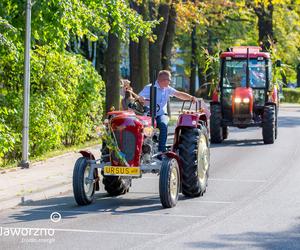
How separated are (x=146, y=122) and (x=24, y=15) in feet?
19.7

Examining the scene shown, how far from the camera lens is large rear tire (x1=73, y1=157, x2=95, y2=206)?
13.3m

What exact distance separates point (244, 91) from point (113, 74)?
400 centimetres

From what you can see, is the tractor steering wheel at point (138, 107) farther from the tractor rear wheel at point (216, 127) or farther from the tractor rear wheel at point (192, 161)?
the tractor rear wheel at point (216, 127)

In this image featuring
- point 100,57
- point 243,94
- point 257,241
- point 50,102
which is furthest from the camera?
point 100,57

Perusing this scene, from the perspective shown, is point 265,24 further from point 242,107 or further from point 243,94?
point 242,107

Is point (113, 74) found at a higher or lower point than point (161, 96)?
higher

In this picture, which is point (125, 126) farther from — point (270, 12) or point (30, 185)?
point (270, 12)

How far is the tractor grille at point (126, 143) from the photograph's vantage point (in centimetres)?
1359

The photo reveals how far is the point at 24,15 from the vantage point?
1886 centimetres

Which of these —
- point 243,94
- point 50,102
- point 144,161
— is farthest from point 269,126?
point 144,161

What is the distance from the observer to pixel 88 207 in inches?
528

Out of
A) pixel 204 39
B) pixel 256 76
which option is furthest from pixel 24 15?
pixel 204 39

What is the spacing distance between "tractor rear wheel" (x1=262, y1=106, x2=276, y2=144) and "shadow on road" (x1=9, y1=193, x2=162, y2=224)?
12.2 m

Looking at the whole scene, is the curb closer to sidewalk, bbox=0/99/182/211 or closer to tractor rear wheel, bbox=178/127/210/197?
sidewalk, bbox=0/99/182/211
